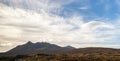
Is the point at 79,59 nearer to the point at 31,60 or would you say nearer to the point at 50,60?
the point at 50,60

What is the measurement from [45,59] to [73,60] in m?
14.8

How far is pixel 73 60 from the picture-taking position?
89375mm

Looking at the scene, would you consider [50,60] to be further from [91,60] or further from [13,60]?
[13,60]

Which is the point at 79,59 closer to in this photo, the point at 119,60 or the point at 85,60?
the point at 85,60

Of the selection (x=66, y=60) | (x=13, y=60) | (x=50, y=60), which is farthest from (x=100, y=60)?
(x=13, y=60)

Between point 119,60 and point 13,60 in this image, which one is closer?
point 119,60

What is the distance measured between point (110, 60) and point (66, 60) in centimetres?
2046

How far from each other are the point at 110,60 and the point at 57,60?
24.6 m

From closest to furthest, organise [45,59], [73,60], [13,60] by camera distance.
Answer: [73,60]
[45,59]
[13,60]

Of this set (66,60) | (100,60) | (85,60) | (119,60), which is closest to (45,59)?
(66,60)

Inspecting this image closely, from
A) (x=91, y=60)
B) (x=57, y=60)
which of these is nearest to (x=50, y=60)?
(x=57, y=60)

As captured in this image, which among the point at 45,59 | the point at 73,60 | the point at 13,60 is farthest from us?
the point at 13,60

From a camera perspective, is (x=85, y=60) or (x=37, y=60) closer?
(x=85, y=60)

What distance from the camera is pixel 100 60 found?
8944cm
